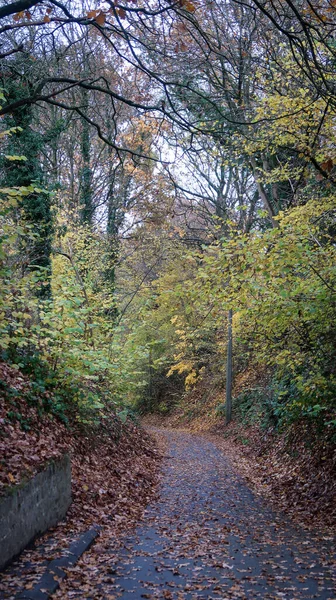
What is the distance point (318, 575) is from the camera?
204 inches

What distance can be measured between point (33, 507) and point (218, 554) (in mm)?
2250

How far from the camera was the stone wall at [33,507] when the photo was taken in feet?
15.5

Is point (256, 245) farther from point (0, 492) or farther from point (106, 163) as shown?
point (106, 163)

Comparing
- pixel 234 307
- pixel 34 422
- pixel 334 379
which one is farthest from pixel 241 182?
pixel 34 422

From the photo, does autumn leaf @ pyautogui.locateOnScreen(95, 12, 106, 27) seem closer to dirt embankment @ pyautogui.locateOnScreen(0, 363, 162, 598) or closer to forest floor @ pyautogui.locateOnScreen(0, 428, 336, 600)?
dirt embankment @ pyautogui.locateOnScreen(0, 363, 162, 598)

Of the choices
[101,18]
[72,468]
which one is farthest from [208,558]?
[101,18]

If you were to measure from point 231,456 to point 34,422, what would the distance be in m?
9.56

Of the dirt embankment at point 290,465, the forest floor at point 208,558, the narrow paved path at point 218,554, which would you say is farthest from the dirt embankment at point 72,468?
the dirt embankment at point 290,465

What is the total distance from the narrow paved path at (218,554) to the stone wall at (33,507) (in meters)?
0.96

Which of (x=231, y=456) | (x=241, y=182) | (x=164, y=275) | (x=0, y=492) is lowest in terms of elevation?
(x=231, y=456)

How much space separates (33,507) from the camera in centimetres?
548

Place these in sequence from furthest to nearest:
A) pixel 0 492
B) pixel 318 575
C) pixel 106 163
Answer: pixel 106 163 → pixel 318 575 → pixel 0 492

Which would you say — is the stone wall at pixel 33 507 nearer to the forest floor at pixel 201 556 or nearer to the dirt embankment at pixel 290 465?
the forest floor at pixel 201 556

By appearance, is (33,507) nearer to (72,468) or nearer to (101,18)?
(72,468)
